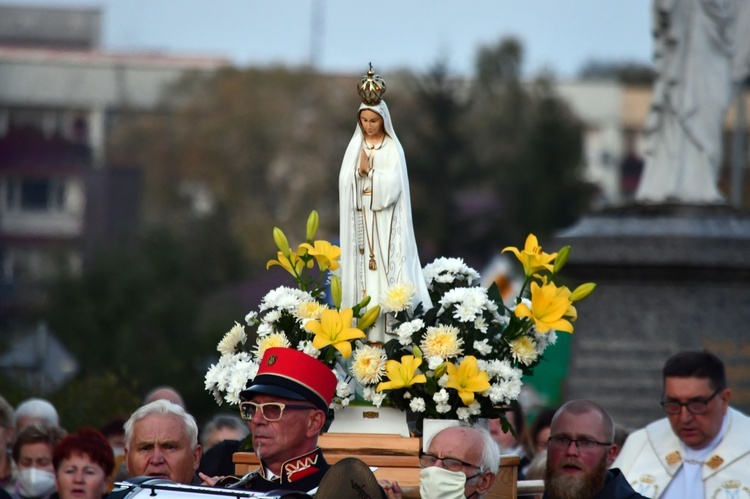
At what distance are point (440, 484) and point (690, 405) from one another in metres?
2.11

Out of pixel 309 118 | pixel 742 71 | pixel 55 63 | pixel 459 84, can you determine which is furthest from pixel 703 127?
pixel 55 63

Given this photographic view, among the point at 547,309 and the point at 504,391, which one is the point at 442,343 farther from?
the point at 547,309

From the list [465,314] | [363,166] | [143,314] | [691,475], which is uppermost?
[363,166]

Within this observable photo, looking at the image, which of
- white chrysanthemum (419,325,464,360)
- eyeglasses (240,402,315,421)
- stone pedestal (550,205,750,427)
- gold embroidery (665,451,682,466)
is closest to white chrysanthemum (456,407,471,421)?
white chrysanthemum (419,325,464,360)

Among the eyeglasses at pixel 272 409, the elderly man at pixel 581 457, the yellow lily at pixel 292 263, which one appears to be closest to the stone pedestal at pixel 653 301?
the elderly man at pixel 581 457

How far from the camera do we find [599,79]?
71125 millimetres

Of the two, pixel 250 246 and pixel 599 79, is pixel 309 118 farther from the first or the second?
pixel 599 79

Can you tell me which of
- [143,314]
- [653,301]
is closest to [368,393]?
[653,301]

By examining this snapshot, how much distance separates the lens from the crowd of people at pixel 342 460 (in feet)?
21.3

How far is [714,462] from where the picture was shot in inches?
335

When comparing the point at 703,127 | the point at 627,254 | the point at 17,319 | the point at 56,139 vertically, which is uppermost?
the point at 703,127

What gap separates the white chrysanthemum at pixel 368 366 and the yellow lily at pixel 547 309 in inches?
24.2

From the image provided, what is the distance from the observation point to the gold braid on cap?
729cm

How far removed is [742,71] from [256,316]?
7068 mm
